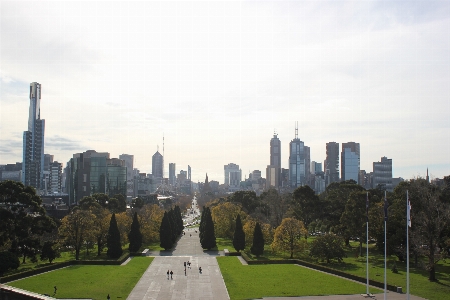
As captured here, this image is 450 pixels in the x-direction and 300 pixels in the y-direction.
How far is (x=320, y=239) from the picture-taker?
5219cm

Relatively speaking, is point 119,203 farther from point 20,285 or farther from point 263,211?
point 20,285

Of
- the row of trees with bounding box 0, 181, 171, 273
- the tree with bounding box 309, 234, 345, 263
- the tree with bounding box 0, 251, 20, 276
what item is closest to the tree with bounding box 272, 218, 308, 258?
the tree with bounding box 309, 234, 345, 263

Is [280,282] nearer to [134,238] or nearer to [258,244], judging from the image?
[258,244]

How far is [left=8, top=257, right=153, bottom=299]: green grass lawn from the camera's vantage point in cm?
3702

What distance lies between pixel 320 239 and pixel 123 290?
82.5 feet

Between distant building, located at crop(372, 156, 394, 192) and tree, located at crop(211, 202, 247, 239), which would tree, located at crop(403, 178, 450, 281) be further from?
distant building, located at crop(372, 156, 394, 192)

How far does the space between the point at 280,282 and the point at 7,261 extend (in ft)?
90.7

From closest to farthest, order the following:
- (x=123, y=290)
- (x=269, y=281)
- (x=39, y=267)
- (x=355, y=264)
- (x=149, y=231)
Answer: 1. (x=123, y=290)
2. (x=269, y=281)
3. (x=39, y=267)
4. (x=355, y=264)
5. (x=149, y=231)

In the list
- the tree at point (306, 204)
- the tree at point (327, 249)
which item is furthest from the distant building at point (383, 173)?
the tree at point (327, 249)

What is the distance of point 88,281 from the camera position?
41812 millimetres

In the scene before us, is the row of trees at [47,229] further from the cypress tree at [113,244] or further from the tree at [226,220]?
the tree at [226,220]

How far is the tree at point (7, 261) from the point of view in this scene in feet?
140

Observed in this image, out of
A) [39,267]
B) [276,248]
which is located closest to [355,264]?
[276,248]

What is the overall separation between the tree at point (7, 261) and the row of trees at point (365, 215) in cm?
3098
